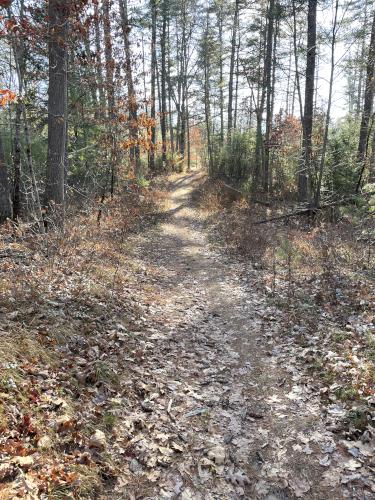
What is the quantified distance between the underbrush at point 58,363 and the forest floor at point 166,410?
15mm

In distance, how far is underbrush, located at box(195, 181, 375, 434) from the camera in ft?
15.0

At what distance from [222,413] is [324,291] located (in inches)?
153

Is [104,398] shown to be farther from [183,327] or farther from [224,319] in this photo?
[224,319]

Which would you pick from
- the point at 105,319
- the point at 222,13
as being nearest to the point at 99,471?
the point at 105,319

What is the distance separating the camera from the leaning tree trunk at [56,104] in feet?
25.3

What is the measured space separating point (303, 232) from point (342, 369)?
842cm

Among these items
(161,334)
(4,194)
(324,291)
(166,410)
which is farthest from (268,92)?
(166,410)

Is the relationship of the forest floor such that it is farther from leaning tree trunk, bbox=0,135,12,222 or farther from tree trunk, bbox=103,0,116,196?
tree trunk, bbox=103,0,116,196

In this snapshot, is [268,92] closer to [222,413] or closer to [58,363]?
[222,413]

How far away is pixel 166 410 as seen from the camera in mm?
4168

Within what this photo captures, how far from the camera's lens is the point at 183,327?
6.32 m

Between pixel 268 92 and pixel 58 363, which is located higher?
pixel 268 92

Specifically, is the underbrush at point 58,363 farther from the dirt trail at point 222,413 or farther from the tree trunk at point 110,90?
the tree trunk at point 110,90

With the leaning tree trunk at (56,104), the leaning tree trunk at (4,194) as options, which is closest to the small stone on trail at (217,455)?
the leaning tree trunk at (56,104)
